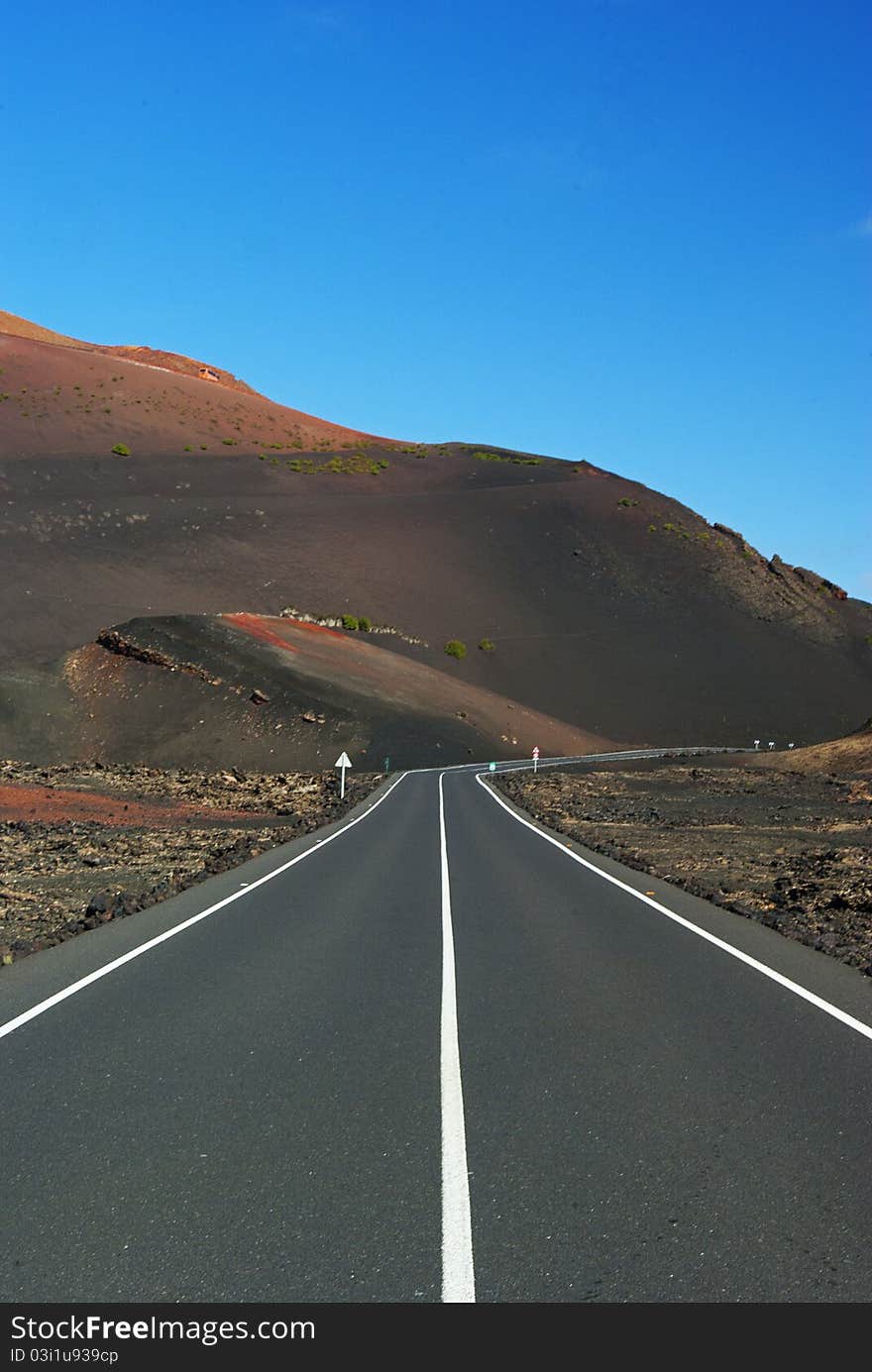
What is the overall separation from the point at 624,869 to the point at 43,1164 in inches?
643

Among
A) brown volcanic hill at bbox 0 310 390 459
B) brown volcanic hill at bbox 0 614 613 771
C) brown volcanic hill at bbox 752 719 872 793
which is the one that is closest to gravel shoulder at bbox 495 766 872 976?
brown volcanic hill at bbox 752 719 872 793

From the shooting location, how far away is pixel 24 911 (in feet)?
50.6

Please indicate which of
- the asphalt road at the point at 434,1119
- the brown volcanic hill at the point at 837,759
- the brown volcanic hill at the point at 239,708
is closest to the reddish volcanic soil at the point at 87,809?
the asphalt road at the point at 434,1119

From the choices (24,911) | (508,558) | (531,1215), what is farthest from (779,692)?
(531,1215)

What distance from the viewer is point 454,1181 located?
5.34 metres

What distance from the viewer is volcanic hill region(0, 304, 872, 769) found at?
73.6 metres

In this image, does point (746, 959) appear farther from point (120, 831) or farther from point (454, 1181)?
point (120, 831)

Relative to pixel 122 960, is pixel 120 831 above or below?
below

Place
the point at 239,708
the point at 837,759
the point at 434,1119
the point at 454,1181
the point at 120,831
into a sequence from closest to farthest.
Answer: the point at 454,1181, the point at 434,1119, the point at 120,831, the point at 837,759, the point at 239,708

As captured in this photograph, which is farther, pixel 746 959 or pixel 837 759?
pixel 837 759

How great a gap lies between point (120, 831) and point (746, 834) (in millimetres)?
16445

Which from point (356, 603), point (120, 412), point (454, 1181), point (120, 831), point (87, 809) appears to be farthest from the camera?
point (120, 412)

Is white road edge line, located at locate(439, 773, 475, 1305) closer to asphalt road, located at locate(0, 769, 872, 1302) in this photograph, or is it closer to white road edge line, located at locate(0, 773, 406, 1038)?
asphalt road, located at locate(0, 769, 872, 1302)

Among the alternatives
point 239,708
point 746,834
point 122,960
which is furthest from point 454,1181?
point 239,708
